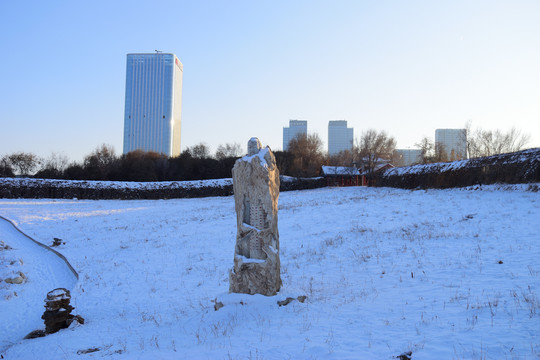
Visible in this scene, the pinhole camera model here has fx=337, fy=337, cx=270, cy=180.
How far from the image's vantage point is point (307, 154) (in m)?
63.4

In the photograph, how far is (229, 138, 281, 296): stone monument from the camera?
7.22 meters

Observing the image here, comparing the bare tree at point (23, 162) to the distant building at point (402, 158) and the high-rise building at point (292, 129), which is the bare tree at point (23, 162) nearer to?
the distant building at point (402, 158)

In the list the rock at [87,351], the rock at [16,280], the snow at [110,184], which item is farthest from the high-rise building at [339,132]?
the rock at [87,351]

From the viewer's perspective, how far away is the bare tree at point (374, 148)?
5134cm

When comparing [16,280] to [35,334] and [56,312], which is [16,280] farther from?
[56,312]

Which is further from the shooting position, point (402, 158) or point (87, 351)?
point (402, 158)

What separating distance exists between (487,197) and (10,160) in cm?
6814

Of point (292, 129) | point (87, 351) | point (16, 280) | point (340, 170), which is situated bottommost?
point (16, 280)

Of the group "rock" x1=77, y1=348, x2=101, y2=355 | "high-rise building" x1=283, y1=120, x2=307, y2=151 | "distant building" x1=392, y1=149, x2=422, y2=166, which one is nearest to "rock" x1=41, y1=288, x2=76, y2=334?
"rock" x1=77, y1=348, x2=101, y2=355

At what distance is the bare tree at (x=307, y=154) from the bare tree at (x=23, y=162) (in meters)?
45.2

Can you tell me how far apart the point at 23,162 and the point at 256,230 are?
65.9 metres

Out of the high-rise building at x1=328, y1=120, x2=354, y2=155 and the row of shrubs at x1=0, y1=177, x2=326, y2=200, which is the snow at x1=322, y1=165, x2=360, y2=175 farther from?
the high-rise building at x1=328, y1=120, x2=354, y2=155

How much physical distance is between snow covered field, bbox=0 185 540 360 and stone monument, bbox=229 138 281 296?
0.33 metres

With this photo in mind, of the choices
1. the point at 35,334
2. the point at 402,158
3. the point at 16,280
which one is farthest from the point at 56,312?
the point at 402,158
